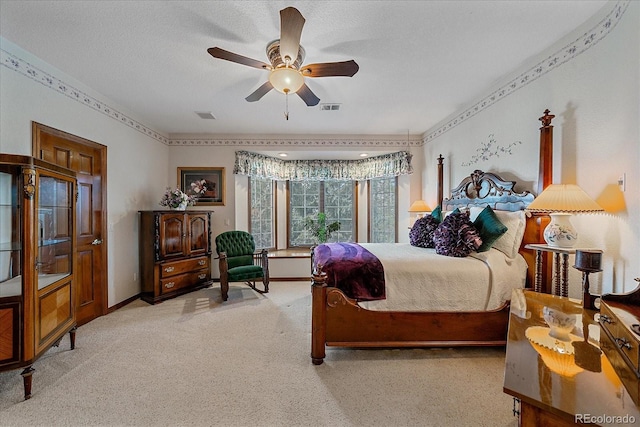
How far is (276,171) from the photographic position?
532cm

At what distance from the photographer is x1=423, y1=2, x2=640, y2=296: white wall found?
1.70m

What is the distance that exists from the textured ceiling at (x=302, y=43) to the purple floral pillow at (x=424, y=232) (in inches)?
60.5

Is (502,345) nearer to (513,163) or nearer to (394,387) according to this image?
(394,387)

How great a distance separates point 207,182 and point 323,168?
222 cm

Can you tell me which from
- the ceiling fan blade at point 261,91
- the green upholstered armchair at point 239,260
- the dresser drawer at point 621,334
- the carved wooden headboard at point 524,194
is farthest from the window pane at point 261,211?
the dresser drawer at point 621,334

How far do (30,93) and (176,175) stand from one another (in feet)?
7.58

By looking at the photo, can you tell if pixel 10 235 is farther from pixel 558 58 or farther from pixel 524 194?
pixel 558 58

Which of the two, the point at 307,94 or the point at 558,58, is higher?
the point at 558,58

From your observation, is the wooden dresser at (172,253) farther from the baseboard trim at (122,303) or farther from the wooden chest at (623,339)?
the wooden chest at (623,339)

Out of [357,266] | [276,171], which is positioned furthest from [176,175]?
[357,266]

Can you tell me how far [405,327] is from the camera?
7.68ft

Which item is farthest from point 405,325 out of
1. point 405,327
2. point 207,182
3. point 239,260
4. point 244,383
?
point 207,182

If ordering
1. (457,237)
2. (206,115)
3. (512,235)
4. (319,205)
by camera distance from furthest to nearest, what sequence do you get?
(319,205)
(206,115)
(457,237)
(512,235)

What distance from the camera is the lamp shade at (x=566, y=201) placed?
1824mm
